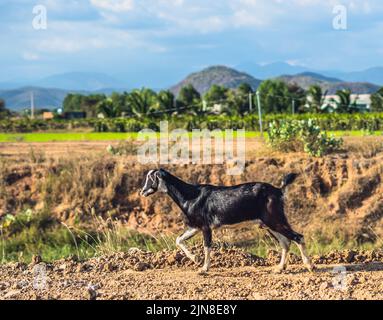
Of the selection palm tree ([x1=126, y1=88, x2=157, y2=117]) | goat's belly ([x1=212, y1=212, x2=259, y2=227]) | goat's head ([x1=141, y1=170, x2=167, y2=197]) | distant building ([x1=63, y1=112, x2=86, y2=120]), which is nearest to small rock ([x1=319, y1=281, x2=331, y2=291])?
goat's belly ([x1=212, y1=212, x2=259, y2=227])

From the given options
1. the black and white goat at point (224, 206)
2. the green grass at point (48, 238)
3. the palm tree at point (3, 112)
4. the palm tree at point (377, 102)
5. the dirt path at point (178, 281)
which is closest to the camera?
the dirt path at point (178, 281)

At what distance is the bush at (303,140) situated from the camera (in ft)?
64.3

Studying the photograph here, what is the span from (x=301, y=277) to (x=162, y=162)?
1151 centimetres

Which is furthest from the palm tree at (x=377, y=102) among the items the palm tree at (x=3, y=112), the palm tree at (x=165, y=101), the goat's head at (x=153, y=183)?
the goat's head at (x=153, y=183)

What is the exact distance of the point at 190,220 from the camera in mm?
7535

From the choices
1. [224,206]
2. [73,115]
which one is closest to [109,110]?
[73,115]

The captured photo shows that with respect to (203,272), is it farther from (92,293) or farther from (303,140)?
(303,140)

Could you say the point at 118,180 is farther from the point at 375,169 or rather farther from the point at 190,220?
the point at 190,220

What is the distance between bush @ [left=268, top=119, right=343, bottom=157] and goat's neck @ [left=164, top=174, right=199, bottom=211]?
40.3 ft

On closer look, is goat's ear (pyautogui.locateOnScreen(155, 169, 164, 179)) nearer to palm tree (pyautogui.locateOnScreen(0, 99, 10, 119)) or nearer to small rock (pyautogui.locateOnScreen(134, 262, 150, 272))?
small rock (pyautogui.locateOnScreen(134, 262, 150, 272))

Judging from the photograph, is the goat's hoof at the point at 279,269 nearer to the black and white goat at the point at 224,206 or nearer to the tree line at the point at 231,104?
the black and white goat at the point at 224,206

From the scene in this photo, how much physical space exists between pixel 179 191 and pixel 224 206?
20.5 inches

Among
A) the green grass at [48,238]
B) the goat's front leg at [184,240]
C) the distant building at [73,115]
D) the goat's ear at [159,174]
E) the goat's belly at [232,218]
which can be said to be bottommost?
the green grass at [48,238]
